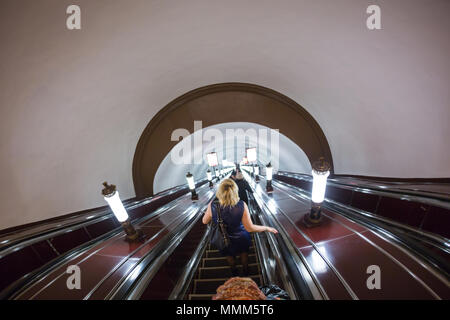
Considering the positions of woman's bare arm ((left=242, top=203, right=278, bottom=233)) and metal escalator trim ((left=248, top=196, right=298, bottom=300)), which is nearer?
metal escalator trim ((left=248, top=196, right=298, bottom=300))

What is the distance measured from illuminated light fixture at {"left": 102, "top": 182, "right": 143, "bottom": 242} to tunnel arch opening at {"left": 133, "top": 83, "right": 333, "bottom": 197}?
4.13m

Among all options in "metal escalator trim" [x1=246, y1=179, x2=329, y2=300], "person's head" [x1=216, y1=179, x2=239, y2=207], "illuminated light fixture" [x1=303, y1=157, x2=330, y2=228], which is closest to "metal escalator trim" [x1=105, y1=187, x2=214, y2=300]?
"person's head" [x1=216, y1=179, x2=239, y2=207]

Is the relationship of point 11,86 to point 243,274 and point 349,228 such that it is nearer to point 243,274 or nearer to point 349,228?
point 243,274

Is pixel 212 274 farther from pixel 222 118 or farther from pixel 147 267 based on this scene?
pixel 222 118

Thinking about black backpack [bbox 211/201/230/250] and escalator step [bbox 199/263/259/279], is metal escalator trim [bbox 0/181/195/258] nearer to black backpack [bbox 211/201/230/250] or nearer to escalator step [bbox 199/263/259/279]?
escalator step [bbox 199/263/259/279]

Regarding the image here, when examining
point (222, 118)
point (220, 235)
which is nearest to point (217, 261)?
point (220, 235)

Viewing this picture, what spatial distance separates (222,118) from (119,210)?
5.14 meters

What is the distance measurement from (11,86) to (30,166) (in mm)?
1662

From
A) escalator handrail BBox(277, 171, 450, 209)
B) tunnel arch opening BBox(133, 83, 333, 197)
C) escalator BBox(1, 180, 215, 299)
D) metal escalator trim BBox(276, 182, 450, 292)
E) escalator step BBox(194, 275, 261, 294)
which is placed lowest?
escalator step BBox(194, 275, 261, 294)

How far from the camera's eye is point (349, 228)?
2469 millimetres

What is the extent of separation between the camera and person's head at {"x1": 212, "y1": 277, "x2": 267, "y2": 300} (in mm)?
1027

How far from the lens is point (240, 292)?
104 cm

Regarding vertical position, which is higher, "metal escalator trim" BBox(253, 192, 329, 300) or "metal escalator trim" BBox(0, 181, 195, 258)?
"metal escalator trim" BBox(0, 181, 195, 258)
